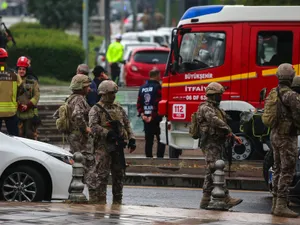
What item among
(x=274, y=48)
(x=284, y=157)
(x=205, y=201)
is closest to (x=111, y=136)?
(x=205, y=201)

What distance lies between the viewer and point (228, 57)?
1927cm

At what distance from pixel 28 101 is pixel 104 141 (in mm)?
5721

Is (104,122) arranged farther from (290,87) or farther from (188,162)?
(188,162)

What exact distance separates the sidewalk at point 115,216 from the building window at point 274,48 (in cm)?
669

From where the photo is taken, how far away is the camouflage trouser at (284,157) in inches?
500

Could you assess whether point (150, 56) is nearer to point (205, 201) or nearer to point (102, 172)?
point (205, 201)

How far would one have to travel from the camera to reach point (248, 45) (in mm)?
19141

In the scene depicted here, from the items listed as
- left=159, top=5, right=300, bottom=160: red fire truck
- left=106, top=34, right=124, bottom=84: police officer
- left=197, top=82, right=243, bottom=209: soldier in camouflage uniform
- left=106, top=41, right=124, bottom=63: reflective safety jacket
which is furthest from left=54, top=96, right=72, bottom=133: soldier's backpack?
left=106, top=41, right=124, bottom=63: reflective safety jacket

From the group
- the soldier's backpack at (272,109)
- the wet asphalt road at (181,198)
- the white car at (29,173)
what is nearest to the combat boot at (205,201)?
the wet asphalt road at (181,198)

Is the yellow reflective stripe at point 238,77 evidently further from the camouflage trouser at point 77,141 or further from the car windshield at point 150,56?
the car windshield at point 150,56

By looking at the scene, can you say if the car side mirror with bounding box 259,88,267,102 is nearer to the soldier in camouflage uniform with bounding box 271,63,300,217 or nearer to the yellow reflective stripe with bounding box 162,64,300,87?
the yellow reflective stripe with bounding box 162,64,300,87

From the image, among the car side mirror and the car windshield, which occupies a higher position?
the car windshield

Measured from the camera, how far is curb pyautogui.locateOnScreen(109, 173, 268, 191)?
1677 centimetres

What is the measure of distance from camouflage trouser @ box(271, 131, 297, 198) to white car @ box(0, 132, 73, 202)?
2699 mm
